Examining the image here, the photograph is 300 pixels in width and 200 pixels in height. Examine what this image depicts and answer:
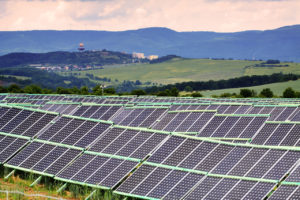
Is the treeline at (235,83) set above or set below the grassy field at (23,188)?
below

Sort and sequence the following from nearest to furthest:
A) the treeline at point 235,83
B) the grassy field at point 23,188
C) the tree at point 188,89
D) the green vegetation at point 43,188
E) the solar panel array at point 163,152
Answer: the solar panel array at point 163,152 → the green vegetation at point 43,188 → the grassy field at point 23,188 → the tree at point 188,89 → the treeline at point 235,83

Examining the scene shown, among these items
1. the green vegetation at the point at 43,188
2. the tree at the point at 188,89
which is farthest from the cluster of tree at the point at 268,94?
the green vegetation at the point at 43,188

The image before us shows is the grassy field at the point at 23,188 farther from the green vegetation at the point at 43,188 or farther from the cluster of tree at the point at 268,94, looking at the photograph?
the cluster of tree at the point at 268,94

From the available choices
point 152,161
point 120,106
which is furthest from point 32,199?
point 120,106

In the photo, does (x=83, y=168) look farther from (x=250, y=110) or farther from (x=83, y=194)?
(x=250, y=110)

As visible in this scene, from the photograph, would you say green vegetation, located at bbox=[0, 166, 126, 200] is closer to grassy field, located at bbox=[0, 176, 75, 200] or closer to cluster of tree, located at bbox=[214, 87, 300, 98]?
grassy field, located at bbox=[0, 176, 75, 200]

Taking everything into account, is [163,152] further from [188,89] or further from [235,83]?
[235,83]

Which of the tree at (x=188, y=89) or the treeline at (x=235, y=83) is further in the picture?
the treeline at (x=235, y=83)

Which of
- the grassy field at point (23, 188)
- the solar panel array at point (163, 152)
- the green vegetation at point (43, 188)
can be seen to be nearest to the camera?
the solar panel array at point (163, 152)

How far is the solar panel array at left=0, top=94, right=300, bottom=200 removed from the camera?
24891 millimetres

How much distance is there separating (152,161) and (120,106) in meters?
17.0

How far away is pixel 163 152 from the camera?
1135 inches

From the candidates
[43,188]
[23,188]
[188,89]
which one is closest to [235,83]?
[188,89]

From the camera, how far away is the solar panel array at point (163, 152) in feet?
81.7
